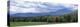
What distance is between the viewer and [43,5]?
1717 millimetres

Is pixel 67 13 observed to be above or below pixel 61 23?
above

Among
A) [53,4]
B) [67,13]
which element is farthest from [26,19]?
[67,13]

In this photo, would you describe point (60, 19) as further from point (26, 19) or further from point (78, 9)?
point (26, 19)

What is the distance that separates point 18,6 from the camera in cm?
168

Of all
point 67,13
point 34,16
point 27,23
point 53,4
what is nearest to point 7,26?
point 27,23

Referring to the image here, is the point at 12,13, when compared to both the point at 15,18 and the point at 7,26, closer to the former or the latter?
the point at 15,18

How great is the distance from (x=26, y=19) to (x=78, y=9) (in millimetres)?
716

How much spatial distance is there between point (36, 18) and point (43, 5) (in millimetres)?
196

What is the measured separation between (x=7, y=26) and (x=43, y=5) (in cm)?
54

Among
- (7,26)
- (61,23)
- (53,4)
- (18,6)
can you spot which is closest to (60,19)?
(61,23)

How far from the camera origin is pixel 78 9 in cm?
176

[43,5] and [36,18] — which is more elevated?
[43,5]

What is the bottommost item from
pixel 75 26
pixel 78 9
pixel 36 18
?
pixel 75 26

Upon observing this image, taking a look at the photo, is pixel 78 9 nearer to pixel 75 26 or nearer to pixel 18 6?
pixel 75 26
